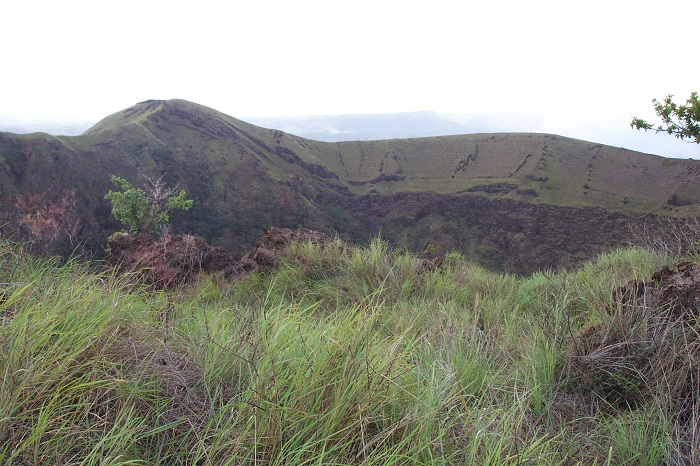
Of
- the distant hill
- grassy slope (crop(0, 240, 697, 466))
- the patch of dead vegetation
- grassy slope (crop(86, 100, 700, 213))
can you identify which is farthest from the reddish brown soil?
grassy slope (crop(86, 100, 700, 213))

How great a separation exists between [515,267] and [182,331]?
50881 millimetres

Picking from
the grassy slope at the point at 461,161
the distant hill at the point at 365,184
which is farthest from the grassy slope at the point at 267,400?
the grassy slope at the point at 461,161

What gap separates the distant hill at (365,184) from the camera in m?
47.0

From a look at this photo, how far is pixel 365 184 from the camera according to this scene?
74.6 m

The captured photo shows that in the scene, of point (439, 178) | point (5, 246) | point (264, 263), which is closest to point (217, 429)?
point (5, 246)

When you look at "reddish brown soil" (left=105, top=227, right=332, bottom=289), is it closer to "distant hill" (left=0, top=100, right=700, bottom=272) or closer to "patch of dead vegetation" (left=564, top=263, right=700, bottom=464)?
"patch of dead vegetation" (left=564, top=263, right=700, bottom=464)

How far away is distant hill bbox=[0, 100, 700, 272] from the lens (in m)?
47.0

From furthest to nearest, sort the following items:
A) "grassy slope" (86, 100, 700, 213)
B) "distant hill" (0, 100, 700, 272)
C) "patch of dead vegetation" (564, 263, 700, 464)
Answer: "grassy slope" (86, 100, 700, 213) → "distant hill" (0, 100, 700, 272) → "patch of dead vegetation" (564, 263, 700, 464)

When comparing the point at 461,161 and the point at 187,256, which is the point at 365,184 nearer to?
the point at 461,161

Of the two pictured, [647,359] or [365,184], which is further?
[365,184]

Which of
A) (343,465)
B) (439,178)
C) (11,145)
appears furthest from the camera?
(439,178)

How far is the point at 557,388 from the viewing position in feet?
6.73

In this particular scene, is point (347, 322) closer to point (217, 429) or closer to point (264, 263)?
point (217, 429)

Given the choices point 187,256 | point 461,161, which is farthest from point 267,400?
point 461,161
